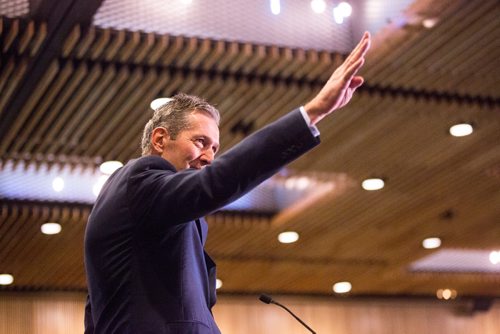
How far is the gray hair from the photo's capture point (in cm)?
237

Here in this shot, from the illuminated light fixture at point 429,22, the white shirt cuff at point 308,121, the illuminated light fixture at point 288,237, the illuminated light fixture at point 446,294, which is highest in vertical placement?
the illuminated light fixture at point 446,294

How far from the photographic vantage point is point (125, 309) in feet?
6.91

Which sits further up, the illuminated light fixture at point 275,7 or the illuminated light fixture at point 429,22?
the illuminated light fixture at point 275,7

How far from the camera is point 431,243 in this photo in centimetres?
1245

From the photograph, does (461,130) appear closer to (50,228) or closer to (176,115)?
(50,228)

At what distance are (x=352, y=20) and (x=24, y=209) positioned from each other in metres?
4.69

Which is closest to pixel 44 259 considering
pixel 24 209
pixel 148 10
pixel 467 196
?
pixel 24 209

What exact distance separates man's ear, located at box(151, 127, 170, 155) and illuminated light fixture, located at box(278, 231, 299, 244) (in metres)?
9.11

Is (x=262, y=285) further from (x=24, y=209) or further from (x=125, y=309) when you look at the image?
(x=125, y=309)

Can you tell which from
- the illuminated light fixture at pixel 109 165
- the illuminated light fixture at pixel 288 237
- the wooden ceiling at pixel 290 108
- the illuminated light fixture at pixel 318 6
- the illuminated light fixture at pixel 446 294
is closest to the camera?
the wooden ceiling at pixel 290 108

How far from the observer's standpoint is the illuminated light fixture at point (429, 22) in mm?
6424

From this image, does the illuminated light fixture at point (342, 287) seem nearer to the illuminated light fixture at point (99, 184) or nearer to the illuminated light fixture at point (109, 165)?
the illuminated light fixture at point (99, 184)

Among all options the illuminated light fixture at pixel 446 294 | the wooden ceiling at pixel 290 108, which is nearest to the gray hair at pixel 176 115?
the wooden ceiling at pixel 290 108

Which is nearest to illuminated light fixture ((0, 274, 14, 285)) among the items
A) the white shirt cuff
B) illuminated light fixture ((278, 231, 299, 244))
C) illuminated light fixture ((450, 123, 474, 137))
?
illuminated light fixture ((278, 231, 299, 244))
